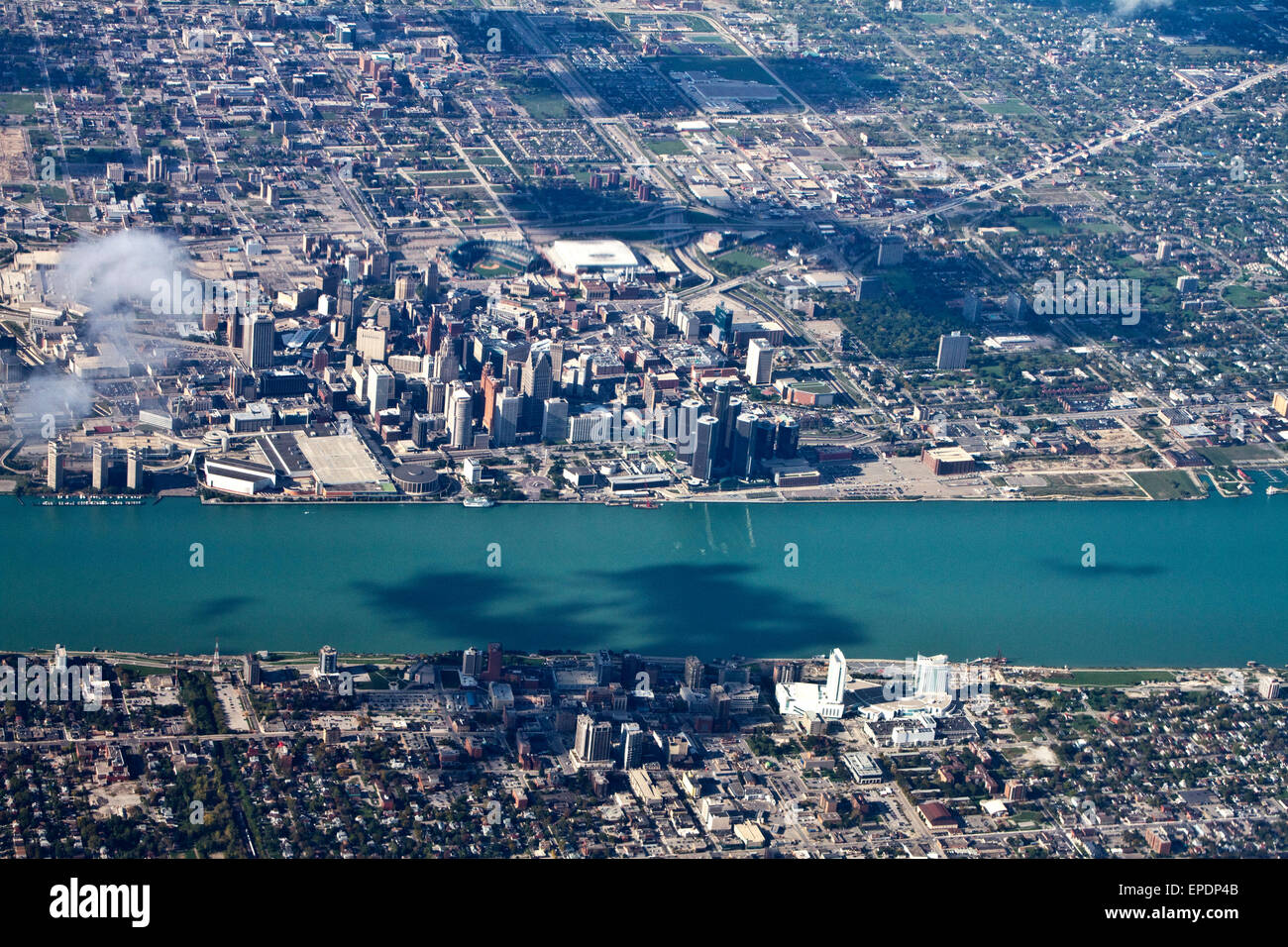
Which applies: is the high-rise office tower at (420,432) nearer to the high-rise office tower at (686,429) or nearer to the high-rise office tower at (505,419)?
the high-rise office tower at (505,419)

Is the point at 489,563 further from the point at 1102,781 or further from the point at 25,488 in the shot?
the point at 1102,781

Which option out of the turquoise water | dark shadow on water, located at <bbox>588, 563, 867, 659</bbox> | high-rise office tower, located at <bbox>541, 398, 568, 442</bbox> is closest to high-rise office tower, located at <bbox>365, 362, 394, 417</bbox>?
high-rise office tower, located at <bbox>541, 398, 568, 442</bbox>

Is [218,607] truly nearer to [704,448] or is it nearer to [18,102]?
[704,448]

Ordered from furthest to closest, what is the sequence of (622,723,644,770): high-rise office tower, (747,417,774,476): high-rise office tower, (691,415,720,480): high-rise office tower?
1. (747,417,774,476): high-rise office tower
2. (691,415,720,480): high-rise office tower
3. (622,723,644,770): high-rise office tower

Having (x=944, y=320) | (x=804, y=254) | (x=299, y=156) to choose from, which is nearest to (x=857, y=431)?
(x=944, y=320)

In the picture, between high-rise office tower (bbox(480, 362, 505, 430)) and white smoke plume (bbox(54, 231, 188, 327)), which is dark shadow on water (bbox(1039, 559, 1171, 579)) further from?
white smoke plume (bbox(54, 231, 188, 327))

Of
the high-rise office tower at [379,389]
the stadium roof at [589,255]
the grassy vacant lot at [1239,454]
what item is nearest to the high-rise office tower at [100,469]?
the high-rise office tower at [379,389]

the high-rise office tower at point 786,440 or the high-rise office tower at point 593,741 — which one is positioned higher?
the high-rise office tower at point 786,440
